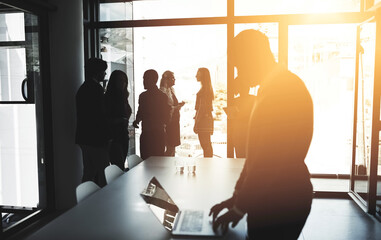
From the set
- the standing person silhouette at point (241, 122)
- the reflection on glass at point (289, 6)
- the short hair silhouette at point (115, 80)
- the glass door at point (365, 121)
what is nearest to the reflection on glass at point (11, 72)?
the short hair silhouette at point (115, 80)

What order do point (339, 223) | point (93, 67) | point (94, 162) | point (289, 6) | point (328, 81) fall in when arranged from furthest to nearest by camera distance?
point (328, 81) → point (289, 6) → point (339, 223) → point (94, 162) → point (93, 67)

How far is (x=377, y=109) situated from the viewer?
4102 mm

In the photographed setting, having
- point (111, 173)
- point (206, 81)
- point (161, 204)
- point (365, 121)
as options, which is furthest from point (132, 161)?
point (365, 121)

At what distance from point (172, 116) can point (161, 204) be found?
3.03 meters

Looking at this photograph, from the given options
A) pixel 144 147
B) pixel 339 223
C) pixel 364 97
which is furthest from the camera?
pixel 364 97

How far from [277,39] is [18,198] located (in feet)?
13.1

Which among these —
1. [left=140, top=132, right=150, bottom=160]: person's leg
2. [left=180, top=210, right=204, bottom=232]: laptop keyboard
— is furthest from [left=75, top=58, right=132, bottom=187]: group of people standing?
[left=180, top=210, right=204, bottom=232]: laptop keyboard

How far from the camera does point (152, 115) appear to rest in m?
4.08

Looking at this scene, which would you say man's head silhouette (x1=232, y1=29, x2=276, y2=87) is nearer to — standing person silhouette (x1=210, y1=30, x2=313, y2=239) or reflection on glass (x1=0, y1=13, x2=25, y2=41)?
standing person silhouette (x1=210, y1=30, x2=313, y2=239)

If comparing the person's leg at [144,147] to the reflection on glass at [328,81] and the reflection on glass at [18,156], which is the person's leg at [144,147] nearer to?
the reflection on glass at [18,156]

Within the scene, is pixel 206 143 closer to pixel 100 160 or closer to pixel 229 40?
pixel 229 40

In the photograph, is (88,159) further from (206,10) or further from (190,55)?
(206,10)

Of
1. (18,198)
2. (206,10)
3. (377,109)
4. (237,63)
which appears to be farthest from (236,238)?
(206,10)

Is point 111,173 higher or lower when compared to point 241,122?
lower
